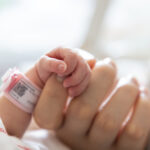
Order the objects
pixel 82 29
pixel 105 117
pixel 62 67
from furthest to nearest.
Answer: pixel 82 29, pixel 105 117, pixel 62 67

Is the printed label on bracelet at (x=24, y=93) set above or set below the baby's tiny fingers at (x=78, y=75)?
below

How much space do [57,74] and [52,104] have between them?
0.07m

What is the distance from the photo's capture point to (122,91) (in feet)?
2.23

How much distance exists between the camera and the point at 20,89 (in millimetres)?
613

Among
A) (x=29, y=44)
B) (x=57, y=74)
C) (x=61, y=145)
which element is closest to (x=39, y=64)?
(x=57, y=74)

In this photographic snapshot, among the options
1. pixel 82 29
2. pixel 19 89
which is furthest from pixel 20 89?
pixel 82 29

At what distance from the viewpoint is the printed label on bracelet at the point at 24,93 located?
0.61m

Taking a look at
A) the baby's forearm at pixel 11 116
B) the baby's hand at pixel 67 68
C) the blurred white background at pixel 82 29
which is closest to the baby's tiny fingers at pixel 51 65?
the baby's hand at pixel 67 68

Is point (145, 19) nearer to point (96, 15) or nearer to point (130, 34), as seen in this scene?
point (130, 34)

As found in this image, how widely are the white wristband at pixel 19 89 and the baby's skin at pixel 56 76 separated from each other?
0.5 inches

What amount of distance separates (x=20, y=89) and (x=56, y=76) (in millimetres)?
84

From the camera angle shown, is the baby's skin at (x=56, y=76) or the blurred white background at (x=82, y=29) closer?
the baby's skin at (x=56, y=76)

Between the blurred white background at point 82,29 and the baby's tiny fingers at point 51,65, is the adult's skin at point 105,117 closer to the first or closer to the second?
the baby's tiny fingers at point 51,65

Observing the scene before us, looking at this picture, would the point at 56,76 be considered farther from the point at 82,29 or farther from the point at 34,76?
the point at 82,29
